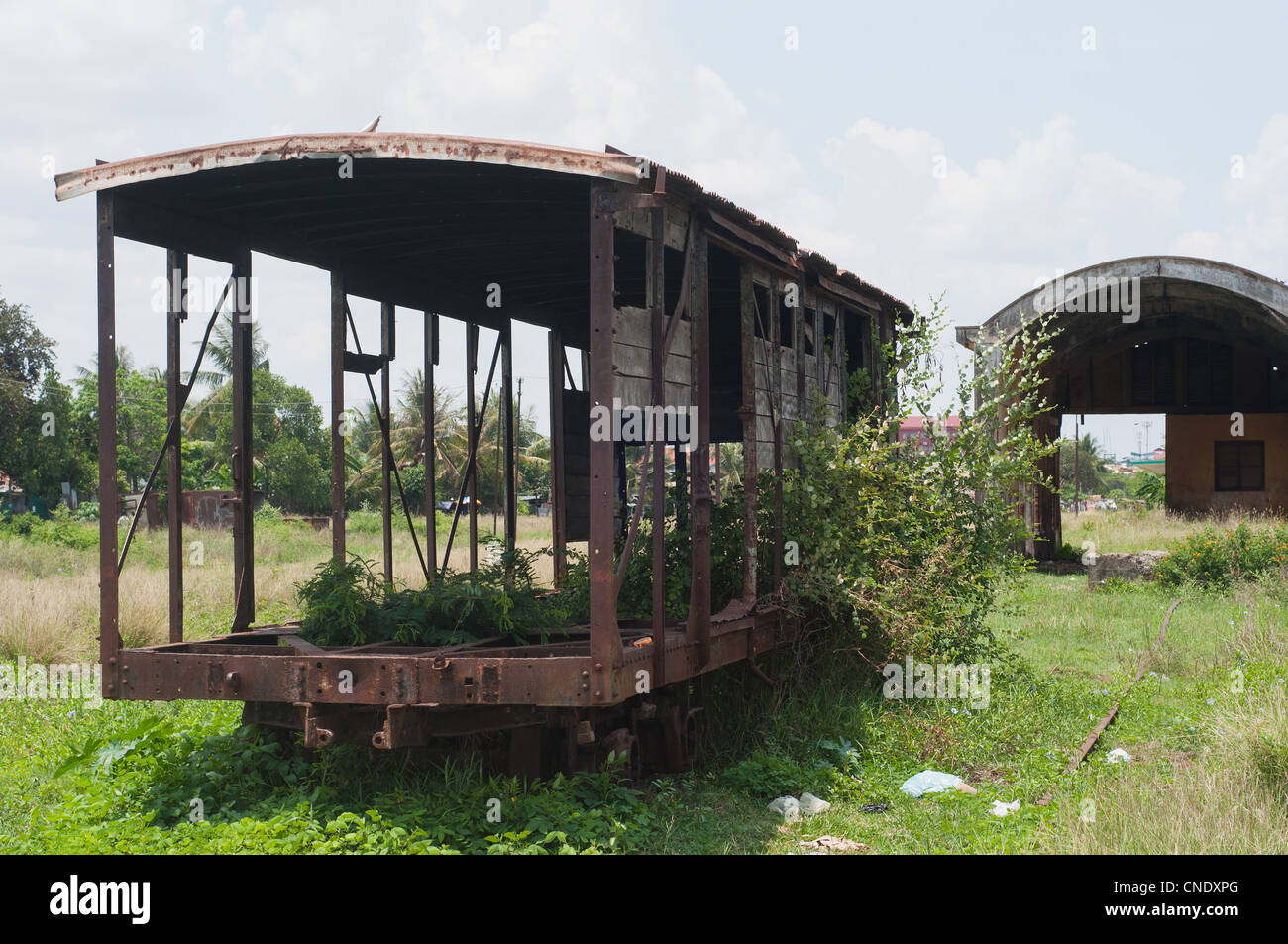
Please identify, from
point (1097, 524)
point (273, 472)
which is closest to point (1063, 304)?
point (1097, 524)

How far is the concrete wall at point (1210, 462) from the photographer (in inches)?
1036

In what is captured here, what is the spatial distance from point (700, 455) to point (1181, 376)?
71.1ft

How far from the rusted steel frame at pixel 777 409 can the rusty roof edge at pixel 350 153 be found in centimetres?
315

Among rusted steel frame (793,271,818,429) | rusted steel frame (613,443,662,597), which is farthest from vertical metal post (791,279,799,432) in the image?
rusted steel frame (613,443,662,597)

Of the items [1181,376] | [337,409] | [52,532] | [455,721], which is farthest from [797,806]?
[52,532]

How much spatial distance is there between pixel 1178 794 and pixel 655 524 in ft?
10.8

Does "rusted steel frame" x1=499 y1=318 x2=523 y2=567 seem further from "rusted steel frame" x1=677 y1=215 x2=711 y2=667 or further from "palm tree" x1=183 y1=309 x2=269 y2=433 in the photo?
"palm tree" x1=183 y1=309 x2=269 y2=433

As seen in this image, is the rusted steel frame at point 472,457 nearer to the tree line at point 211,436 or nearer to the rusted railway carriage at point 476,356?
the rusted railway carriage at point 476,356

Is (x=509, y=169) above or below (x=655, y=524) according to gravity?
above

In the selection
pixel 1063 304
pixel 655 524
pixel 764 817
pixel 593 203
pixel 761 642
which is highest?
pixel 1063 304

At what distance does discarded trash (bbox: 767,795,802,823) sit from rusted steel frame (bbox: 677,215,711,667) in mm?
951

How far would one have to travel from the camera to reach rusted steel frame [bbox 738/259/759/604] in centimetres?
→ 809

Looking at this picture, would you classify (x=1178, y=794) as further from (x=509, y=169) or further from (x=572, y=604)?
(x=509, y=169)

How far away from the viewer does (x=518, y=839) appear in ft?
18.5
